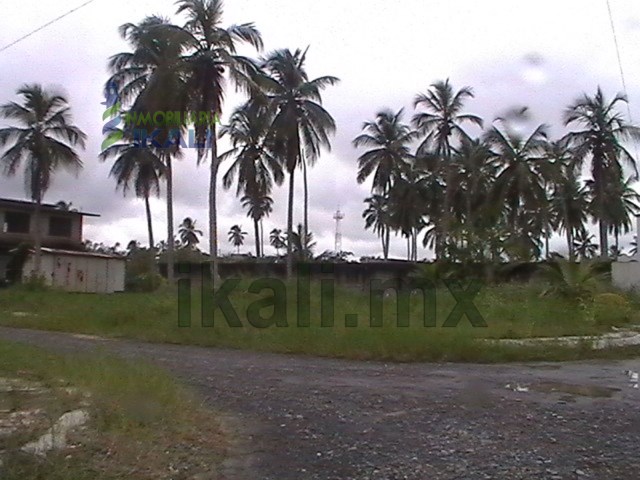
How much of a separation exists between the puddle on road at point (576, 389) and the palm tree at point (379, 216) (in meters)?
36.2

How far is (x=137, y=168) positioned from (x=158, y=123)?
31.7 feet

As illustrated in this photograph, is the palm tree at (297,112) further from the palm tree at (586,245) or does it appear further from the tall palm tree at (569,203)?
the palm tree at (586,245)

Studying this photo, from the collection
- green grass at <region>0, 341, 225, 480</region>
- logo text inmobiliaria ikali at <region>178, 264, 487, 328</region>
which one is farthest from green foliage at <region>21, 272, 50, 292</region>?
green grass at <region>0, 341, 225, 480</region>

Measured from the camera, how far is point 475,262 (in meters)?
32.4

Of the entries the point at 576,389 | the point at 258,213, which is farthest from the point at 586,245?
the point at 576,389

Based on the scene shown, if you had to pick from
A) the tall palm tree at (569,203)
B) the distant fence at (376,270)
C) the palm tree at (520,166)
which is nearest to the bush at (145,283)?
the distant fence at (376,270)

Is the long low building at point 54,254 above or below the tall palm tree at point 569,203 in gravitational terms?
below

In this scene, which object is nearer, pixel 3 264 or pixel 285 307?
pixel 285 307

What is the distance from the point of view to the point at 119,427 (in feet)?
19.2

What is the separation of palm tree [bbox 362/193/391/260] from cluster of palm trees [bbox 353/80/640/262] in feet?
1.80

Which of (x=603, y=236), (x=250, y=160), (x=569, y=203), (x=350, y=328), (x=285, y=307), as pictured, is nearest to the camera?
(x=350, y=328)

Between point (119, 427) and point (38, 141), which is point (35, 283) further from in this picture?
point (119, 427)

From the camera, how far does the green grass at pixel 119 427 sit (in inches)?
187

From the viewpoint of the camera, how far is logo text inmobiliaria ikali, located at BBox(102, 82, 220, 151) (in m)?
25.7
